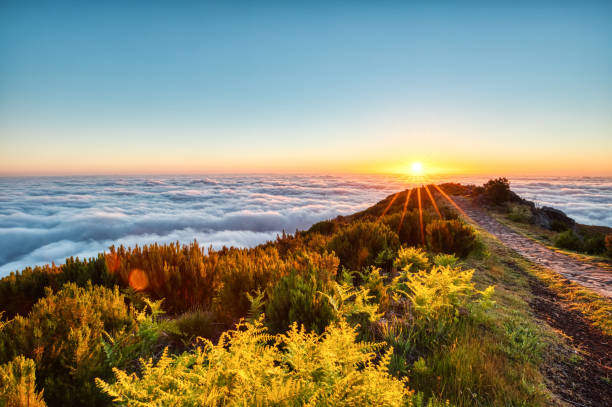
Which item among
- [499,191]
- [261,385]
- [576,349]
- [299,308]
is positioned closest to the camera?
[261,385]

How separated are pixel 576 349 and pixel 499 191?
18.8 metres

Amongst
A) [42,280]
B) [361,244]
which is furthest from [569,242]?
[42,280]

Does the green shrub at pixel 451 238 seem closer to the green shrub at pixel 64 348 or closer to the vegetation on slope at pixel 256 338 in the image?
the vegetation on slope at pixel 256 338

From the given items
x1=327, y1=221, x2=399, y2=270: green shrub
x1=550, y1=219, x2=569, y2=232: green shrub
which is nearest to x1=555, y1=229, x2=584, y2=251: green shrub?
x1=550, y1=219, x2=569, y2=232: green shrub

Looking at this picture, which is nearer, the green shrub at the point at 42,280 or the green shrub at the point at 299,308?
the green shrub at the point at 299,308

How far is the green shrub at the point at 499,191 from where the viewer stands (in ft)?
60.6

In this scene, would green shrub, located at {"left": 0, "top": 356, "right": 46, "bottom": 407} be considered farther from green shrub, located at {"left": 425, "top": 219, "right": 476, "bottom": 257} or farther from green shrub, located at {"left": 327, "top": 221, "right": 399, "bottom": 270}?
green shrub, located at {"left": 425, "top": 219, "right": 476, "bottom": 257}

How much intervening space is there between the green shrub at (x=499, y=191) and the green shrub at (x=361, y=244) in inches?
655

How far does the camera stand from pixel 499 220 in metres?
14.3

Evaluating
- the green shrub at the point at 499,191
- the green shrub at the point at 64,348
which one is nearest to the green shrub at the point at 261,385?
the green shrub at the point at 64,348

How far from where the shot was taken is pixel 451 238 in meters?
6.74

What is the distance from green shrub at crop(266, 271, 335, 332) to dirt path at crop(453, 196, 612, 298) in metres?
6.06

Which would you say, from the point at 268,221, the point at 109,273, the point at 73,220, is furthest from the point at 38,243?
the point at 109,273

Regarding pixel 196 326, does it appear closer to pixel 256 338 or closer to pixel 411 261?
pixel 256 338
